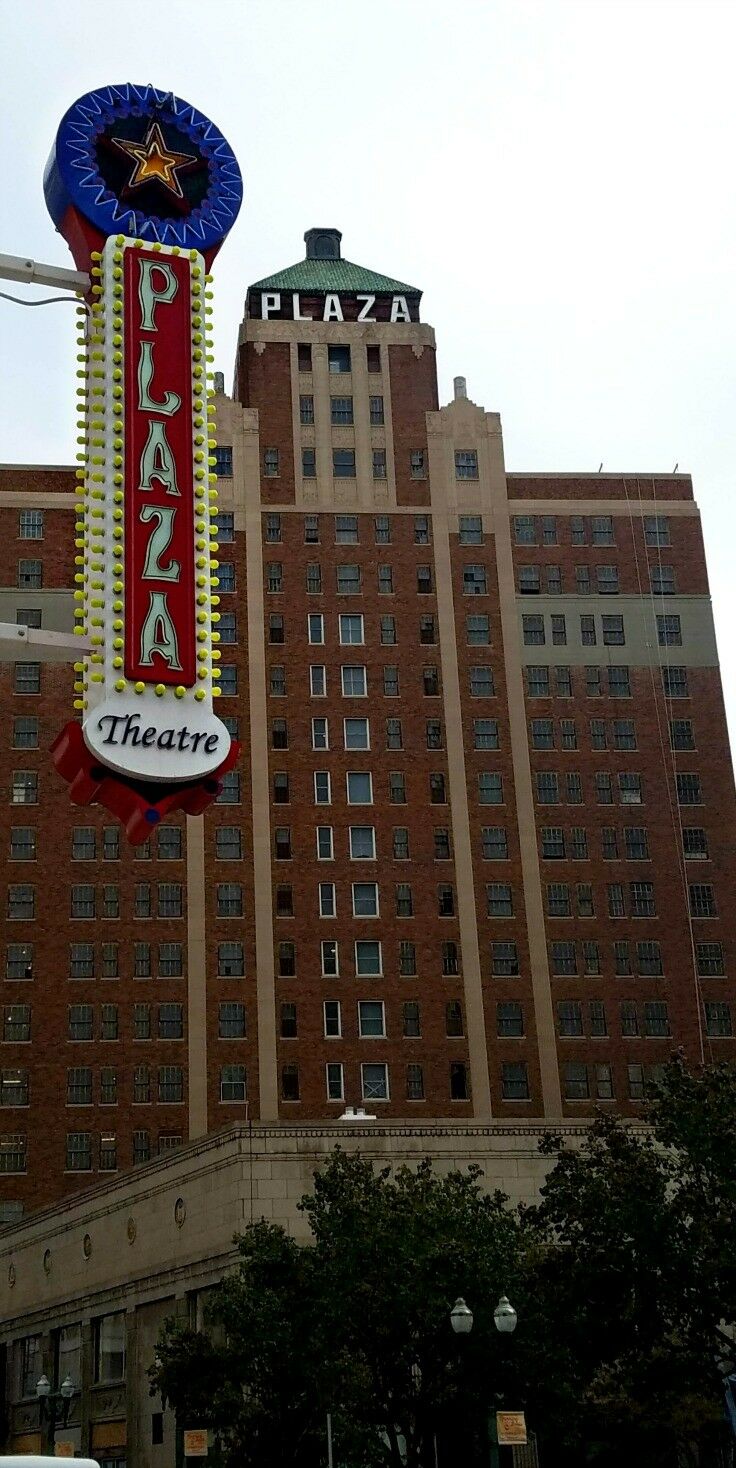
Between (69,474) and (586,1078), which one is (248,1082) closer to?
(586,1078)

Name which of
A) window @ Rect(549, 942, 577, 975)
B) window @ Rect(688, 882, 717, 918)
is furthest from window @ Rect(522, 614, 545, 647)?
window @ Rect(549, 942, 577, 975)

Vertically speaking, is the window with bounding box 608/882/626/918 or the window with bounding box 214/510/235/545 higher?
the window with bounding box 214/510/235/545

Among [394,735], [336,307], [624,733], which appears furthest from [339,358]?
[624,733]

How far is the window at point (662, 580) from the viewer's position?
112 metres

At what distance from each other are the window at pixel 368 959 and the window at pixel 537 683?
1766 cm

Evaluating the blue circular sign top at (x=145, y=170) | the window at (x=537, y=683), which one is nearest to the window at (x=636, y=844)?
the window at (x=537, y=683)

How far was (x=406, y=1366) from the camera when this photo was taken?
141ft

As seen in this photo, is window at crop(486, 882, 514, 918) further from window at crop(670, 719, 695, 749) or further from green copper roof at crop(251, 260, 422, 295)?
green copper roof at crop(251, 260, 422, 295)

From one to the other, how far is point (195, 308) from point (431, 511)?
236 ft

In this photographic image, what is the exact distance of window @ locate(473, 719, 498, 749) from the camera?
10568cm

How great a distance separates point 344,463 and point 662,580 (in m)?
20.4

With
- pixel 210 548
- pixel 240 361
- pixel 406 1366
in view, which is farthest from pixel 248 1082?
pixel 210 548

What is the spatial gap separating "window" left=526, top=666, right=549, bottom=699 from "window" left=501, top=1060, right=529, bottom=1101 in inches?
844

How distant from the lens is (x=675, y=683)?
358 ft
